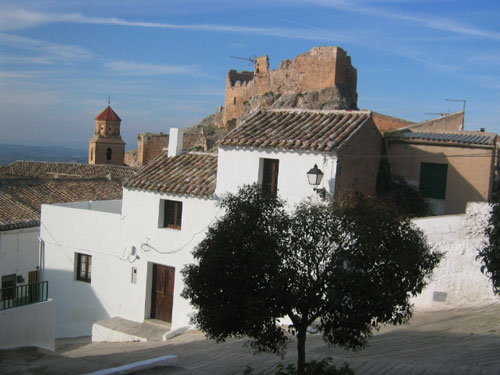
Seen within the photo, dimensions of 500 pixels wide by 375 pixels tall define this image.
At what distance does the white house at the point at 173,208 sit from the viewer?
14.4 metres

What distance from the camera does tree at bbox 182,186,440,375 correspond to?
741cm

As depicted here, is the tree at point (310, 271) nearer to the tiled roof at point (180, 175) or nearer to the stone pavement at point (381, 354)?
the stone pavement at point (381, 354)

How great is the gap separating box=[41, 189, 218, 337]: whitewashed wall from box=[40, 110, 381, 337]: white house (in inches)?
1.3

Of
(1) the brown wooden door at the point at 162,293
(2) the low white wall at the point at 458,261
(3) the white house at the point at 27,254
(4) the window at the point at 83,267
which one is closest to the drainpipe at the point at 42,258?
(3) the white house at the point at 27,254

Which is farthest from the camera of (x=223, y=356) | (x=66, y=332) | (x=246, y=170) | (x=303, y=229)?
(x=66, y=332)

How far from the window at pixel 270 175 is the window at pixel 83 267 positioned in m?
7.00

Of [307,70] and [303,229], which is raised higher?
[307,70]

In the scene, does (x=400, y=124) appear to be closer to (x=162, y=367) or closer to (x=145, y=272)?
(x=145, y=272)

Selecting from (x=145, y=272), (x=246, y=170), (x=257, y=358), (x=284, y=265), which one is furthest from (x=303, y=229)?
(x=145, y=272)

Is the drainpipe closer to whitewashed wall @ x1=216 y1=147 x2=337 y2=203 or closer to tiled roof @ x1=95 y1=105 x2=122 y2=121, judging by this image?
whitewashed wall @ x1=216 y1=147 x2=337 y2=203

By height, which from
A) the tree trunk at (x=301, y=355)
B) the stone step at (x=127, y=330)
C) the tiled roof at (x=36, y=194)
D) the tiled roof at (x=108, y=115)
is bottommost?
the stone step at (x=127, y=330)

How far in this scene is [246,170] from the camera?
1500 cm

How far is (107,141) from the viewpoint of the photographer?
67.8 metres

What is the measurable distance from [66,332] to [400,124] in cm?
1718
